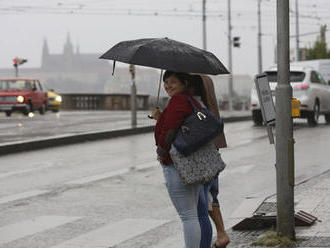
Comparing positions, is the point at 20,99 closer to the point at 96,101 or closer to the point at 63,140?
the point at 96,101

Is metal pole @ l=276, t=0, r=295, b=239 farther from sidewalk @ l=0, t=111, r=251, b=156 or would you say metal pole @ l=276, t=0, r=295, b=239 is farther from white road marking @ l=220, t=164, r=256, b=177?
sidewalk @ l=0, t=111, r=251, b=156

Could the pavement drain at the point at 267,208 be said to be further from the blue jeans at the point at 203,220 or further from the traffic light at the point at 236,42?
the traffic light at the point at 236,42

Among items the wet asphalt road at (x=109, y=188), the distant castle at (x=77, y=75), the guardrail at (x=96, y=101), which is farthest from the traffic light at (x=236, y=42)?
the distant castle at (x=77, y=75)

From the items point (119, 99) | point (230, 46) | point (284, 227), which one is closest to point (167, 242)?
point (284, 227)

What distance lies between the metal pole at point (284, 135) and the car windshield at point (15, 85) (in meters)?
28.9

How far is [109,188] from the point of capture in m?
11.5

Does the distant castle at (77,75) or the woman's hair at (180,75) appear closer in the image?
the woman's hair at (180,75)

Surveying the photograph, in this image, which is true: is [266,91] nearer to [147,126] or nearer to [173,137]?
[173,137]

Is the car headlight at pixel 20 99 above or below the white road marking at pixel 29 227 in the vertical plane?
above

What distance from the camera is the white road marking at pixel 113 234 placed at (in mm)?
7645

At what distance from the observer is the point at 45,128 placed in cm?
2336

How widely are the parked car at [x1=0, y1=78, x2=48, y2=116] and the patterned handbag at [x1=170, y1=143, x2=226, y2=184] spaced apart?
28984 millimetres

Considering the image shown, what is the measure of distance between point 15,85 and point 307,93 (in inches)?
575

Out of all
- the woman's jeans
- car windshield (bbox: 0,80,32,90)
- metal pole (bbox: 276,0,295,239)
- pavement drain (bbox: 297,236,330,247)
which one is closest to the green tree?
car windshield (bbox: 0,80,32,90)
